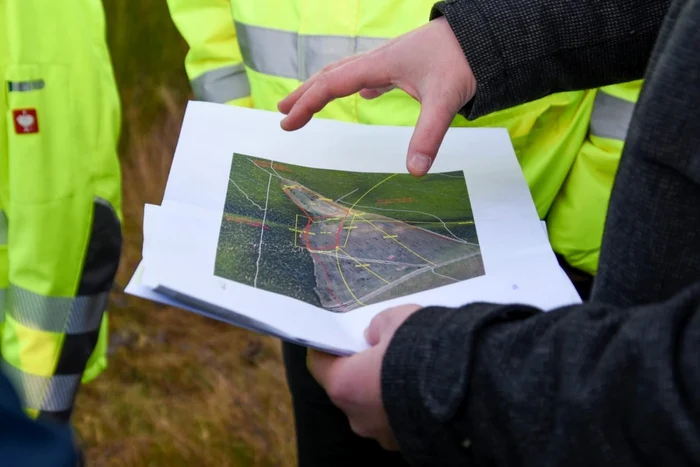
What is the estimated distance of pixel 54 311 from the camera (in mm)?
963

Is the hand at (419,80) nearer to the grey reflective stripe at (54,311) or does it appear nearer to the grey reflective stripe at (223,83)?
the grey reflective stripe at (223,83)

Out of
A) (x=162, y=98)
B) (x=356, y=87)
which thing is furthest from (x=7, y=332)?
(x=162, y=98)

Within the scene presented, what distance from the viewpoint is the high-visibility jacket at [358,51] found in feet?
2.38

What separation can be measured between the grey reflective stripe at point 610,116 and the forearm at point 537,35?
0.44 ft

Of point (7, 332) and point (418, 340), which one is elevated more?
point (418, 340)

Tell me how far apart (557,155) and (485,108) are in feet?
0.60

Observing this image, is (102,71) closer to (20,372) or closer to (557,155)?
(20,372)

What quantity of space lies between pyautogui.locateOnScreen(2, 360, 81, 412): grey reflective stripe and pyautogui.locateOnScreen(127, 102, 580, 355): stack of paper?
54 centimetres

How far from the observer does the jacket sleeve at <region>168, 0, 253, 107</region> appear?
33.8 inches

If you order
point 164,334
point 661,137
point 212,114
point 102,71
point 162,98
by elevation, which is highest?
point 661,137

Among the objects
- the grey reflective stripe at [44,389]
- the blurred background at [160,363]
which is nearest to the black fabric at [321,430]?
the grey reflective stripe at [44,389]

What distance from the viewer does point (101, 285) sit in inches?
39.9

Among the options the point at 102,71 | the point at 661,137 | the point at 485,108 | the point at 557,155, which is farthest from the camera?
the point at 102,71

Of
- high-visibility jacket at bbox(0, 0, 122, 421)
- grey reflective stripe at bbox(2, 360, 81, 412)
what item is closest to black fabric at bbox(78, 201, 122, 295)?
high-visibility jacket at bbox(0, 0, 122, 421)
